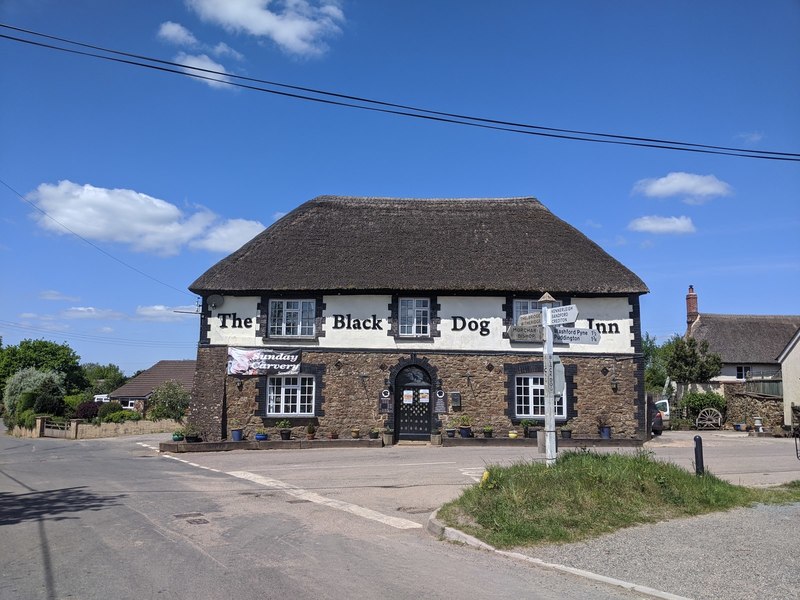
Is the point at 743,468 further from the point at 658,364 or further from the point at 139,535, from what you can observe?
the point at 658,364

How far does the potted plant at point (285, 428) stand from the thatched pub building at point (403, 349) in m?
0.19

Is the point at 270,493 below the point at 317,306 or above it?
below

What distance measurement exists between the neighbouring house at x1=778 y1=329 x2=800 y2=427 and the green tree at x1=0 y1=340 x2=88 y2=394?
199ft

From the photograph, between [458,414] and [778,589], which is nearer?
[778,589]

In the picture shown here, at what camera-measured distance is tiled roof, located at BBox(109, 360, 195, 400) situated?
61531mm

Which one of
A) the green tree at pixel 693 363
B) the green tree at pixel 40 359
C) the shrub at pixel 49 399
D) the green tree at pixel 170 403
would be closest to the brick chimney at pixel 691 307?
the green tree at pixel 693 363

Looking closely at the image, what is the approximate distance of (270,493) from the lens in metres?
12.8

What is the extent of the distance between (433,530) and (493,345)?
613 inches

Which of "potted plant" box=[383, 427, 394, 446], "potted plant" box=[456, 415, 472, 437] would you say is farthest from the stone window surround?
"potted plant" box=[383, 427, 394, 446]

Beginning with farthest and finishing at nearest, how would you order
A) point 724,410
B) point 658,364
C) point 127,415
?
point 658,364, point 127,415, point 724,410

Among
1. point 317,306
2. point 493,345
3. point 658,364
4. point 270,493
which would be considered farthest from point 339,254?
point 658,364

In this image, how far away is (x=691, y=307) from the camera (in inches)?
1801

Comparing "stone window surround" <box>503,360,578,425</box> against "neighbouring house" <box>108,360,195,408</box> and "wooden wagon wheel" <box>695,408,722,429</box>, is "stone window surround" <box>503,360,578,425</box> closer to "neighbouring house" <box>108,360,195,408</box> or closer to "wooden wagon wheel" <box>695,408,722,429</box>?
"wooden wagon wheel" <box>695,408,722,429</box>

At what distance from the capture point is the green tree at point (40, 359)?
6650 cm
